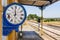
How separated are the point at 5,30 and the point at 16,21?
30 centimetres

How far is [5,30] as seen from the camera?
9.96 ft

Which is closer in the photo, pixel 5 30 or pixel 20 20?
pixel 20 20

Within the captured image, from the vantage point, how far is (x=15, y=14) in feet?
9.41

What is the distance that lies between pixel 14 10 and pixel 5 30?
15.2 inches

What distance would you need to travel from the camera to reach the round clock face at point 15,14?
2.85 m

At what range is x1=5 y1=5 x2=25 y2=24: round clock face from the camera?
9.35ft

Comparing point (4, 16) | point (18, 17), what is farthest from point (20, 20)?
point (4, 16)

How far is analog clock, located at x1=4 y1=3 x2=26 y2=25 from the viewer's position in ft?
9.34

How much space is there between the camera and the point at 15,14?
2.87m

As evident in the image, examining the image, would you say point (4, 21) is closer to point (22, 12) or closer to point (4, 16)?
point (4, 16)

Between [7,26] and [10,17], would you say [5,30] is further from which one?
[10,17]

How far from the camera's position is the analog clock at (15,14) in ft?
9.34

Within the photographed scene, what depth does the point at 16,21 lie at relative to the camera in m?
2.85

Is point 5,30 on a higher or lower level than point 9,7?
lower
